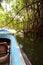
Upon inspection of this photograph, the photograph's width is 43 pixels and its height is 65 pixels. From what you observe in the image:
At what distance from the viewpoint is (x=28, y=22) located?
512 inches

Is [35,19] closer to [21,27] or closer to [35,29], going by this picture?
[35,29]

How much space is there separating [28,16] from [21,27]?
1.86 metres

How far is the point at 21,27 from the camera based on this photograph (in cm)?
1473

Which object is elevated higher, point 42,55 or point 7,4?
point 7,4

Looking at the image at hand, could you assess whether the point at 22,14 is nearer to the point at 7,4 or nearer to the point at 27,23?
the point at 27,23

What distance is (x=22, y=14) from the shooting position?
1415 cm

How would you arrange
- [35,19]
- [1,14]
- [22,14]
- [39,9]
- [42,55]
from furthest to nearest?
1. [1,14]
2. [22,14]
3. [35,19]
4. [39,9]
5. [42,55]

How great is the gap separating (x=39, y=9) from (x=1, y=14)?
503cm

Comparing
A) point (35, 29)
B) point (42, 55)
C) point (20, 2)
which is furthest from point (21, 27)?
point (42, 55)

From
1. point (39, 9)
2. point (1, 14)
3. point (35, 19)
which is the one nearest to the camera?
point (39, 9)

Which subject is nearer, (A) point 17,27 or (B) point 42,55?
(B) point 42,55

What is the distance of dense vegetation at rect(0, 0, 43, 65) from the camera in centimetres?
989

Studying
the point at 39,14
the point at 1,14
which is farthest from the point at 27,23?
the point at 1,14

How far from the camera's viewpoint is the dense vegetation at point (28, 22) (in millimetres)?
9893
